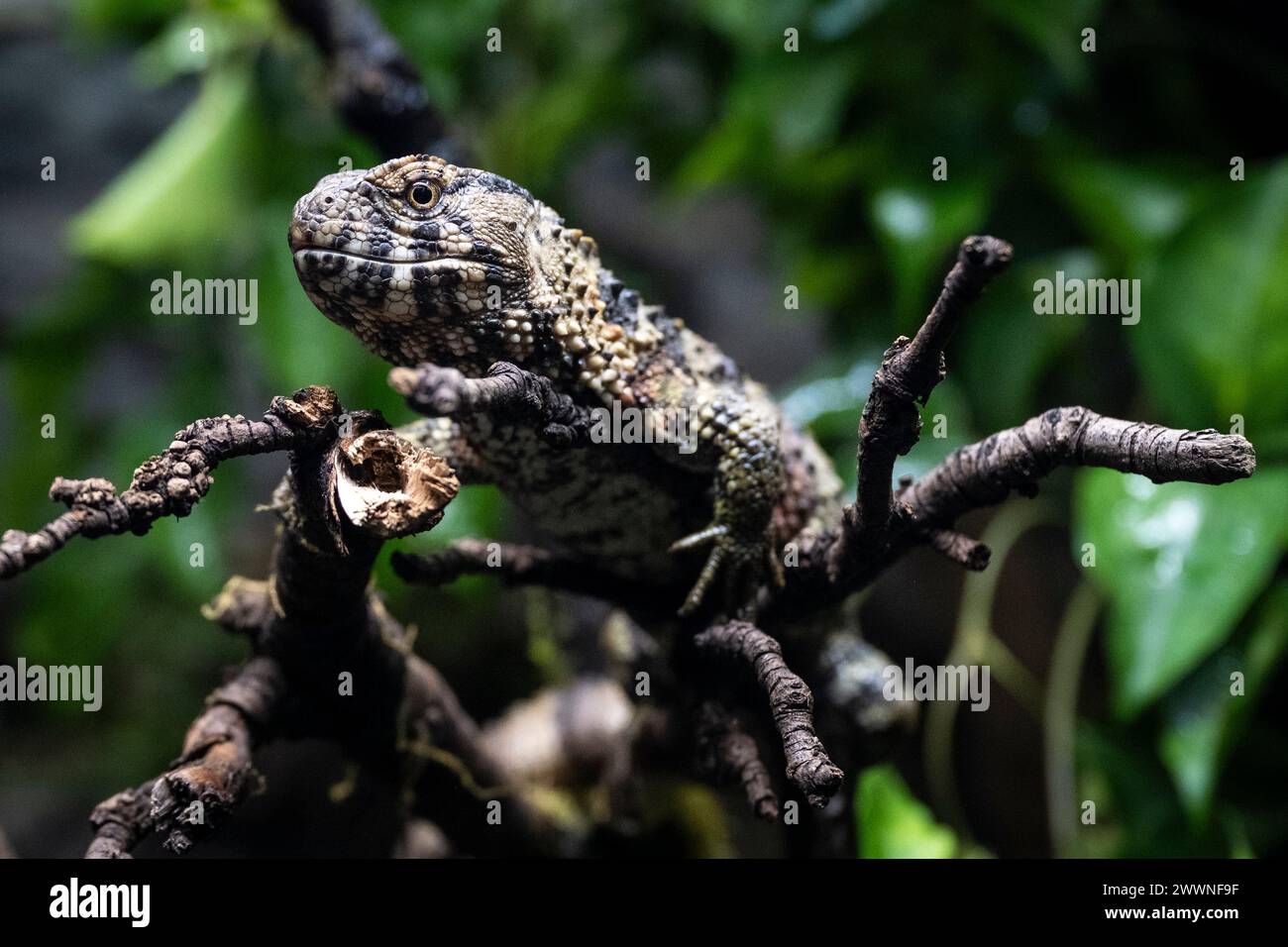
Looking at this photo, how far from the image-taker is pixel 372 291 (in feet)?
4.88

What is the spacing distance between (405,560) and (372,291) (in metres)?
0.42

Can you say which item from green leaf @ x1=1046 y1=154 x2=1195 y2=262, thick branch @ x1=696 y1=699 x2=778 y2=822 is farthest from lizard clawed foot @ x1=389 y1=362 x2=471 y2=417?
green leaf @ x1=1046 y1=154 x2=1195 y2=262

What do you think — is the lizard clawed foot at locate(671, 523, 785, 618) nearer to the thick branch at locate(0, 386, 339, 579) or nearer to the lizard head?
the lizard head

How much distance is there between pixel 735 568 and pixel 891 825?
3.61 feet

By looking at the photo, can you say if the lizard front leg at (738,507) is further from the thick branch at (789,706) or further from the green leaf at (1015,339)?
the green leaf at (1015,339)

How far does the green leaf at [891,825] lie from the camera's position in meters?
2.33

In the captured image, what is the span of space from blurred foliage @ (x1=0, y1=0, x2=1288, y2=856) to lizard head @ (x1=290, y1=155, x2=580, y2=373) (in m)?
0.46

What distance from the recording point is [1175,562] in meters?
2.48

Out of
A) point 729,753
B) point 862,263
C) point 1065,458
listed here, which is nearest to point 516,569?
point 729,753

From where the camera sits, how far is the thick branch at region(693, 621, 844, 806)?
1.18 m

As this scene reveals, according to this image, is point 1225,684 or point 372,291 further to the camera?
point 1225,684

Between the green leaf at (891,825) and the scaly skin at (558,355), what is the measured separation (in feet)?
2.54

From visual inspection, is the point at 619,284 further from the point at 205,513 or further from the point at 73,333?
the point at 73,333
